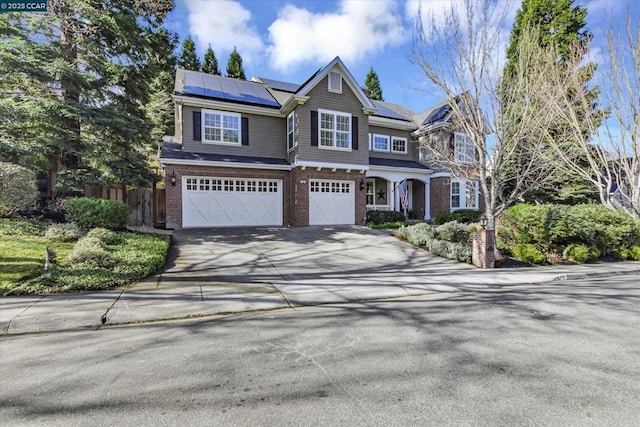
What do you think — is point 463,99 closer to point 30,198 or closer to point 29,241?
point 29,241

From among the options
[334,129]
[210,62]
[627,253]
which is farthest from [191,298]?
[210,62]

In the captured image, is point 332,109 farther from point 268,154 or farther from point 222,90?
point 222,90

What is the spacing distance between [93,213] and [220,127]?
7.73 metres

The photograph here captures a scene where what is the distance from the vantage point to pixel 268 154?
55.8 ft

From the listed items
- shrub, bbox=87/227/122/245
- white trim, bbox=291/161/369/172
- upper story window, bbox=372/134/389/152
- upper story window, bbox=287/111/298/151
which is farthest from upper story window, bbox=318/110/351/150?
shrub, bbox=87/227/122/245

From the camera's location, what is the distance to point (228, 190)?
50.4 ft

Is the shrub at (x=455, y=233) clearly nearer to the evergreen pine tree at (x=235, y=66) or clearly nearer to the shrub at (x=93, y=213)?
the shrub at (x=93, y=213)

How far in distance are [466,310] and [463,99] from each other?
7.44m

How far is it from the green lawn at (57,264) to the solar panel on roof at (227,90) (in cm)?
912

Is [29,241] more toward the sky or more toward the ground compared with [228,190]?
more toward the ground

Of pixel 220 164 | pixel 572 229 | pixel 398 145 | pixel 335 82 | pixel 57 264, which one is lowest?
pixel 57 264

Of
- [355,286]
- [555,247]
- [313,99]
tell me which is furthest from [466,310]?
[313,99]

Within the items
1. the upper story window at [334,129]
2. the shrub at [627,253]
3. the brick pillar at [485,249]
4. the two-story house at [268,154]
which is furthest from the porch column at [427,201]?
the brick pillar at [485,249]

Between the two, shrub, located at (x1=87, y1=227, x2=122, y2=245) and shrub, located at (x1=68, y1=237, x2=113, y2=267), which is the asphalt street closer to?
shrub, located at (x1=68, y1=237, x2=113, y2=267)
